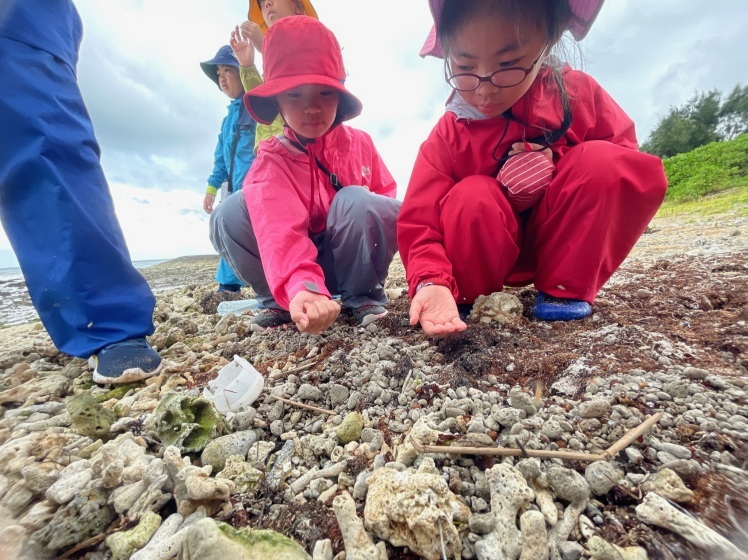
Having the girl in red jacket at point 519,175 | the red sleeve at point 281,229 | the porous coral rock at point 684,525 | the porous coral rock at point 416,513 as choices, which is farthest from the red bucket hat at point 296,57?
the porous coral rock at point 684,525

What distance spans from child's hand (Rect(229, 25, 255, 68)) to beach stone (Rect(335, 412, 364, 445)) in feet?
10.8

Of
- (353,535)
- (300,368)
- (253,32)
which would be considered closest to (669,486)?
(353,535)

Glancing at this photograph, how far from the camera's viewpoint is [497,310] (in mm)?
1857

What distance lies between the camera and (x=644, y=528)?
698 mm

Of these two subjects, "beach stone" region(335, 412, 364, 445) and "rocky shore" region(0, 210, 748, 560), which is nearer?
"rocky shore" region(0, 210, 748, 560)

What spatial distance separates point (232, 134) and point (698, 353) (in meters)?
4.27

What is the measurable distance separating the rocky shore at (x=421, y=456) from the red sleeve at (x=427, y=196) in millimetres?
590

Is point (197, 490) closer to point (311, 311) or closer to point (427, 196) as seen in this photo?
point (311, 311)

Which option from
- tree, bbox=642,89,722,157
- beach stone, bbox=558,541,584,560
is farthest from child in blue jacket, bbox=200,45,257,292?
tree, bbox=642,89,722,157

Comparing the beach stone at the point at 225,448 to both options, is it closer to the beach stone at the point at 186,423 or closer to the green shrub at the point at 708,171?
the beach stone at the point at 186,423

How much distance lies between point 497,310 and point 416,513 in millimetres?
1302

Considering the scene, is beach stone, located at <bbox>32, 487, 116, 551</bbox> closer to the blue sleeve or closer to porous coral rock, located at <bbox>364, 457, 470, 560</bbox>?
porous coral rock, located at <bbox>364, 457, 470, 560</bbox>

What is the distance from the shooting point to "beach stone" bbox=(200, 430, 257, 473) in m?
1.00

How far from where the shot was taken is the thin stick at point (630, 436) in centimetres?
84
